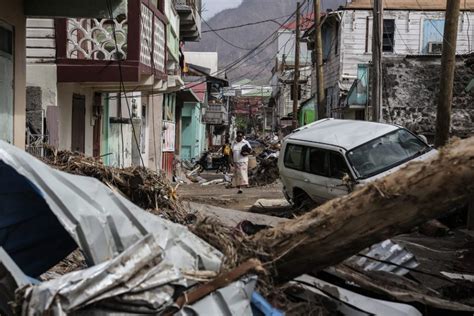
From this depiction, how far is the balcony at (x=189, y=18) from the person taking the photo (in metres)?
25.0

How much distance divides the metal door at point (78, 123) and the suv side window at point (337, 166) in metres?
5.04

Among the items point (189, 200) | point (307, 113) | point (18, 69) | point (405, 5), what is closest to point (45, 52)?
point (18, 69)

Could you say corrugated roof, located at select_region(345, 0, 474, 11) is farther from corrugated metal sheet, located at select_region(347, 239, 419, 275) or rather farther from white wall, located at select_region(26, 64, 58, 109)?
corrugated metal sheet, located at select_region(347, 239, 419, 275)

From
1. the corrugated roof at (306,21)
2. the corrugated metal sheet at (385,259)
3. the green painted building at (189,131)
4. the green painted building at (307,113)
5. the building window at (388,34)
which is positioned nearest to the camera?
the corrugated metal sheet at (385,259)

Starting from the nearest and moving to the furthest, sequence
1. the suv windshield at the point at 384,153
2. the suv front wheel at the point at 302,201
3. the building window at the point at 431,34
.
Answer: the suv windshield at the point at 384,153 → the suv front wheel at the point at 302,201 → the building window at the point at 431,34

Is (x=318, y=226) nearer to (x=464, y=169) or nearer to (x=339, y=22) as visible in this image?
(x=464, y=169)

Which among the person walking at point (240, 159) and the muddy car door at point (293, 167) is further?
the person walking at point (240, 159)

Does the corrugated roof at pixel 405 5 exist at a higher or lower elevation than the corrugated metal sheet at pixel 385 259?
higher

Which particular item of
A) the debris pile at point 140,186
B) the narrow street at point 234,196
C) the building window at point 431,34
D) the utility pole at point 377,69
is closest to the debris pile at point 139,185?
the debris pile at point 140,186

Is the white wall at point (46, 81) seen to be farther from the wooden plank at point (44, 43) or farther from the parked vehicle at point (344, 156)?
the parked vehicle at point (344, 156)

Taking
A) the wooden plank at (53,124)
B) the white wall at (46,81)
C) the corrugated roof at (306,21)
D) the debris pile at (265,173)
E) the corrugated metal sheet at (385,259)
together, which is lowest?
the debris pile at (265,173)

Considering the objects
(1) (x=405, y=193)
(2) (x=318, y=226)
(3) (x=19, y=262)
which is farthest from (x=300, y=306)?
(3) (x=19, y=262)

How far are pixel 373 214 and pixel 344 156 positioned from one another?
8.02 metres

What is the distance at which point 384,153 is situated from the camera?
11.9 metres
